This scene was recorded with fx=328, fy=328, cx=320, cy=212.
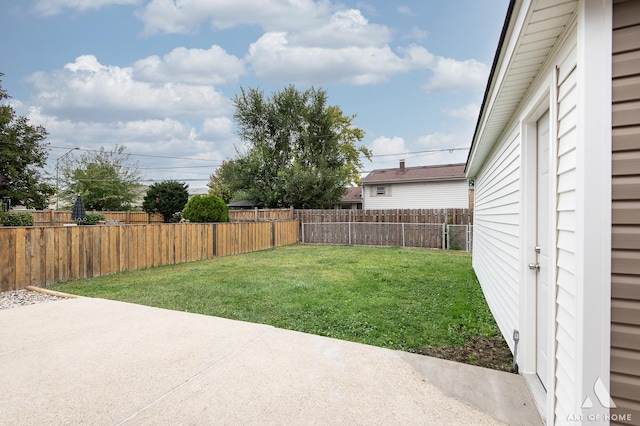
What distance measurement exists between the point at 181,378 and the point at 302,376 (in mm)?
941

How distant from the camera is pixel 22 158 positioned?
20.5m

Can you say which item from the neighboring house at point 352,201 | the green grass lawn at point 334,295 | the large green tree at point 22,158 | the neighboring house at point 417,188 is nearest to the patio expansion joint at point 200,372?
the green grass lawn at point 334,295

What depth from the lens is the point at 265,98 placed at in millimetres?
23109

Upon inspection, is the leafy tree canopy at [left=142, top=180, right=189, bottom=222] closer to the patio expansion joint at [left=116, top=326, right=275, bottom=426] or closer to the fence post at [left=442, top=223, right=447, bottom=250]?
the fence post at [left=442, top=223, right=447, bottom=250]

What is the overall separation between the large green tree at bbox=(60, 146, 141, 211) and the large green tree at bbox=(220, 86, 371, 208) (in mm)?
8526

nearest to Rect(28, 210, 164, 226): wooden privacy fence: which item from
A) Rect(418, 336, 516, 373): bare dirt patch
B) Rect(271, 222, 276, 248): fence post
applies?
Rect(271, 222, 276, 248): fence post

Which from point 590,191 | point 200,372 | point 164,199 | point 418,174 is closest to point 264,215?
point 164,199

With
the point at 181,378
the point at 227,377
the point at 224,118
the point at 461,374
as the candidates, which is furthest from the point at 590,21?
the point at 224,118

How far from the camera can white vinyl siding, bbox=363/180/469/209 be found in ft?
61.5

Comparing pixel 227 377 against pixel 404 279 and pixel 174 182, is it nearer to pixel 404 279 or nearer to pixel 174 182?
pixel 404 279

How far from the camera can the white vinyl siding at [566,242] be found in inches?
59.3

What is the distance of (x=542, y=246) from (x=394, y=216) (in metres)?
11.4

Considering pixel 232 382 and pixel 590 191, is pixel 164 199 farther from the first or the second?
pixel 590 191

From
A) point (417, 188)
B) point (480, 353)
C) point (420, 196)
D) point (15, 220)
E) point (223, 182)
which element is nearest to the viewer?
point (480, 353)
